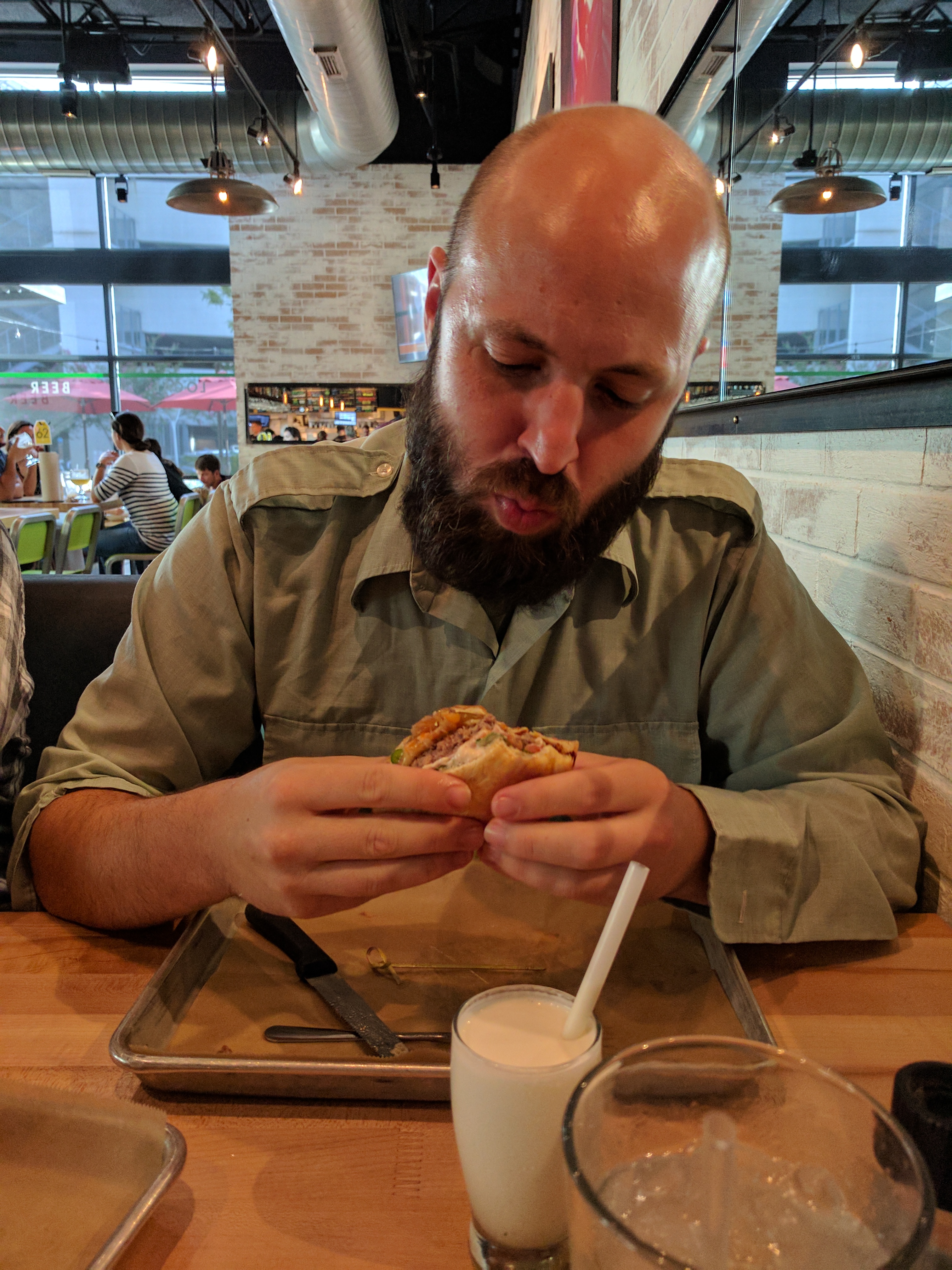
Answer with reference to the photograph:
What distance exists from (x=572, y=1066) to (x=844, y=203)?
127 centimetres

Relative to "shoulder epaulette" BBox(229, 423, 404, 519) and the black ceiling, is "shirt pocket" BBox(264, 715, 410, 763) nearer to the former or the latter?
"shoulder epaulette" BBox(229, 423, 404, 519)

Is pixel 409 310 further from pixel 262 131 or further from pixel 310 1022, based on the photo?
pixel 310 1022

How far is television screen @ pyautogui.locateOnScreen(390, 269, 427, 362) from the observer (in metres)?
9.09

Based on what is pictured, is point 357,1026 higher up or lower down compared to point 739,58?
lower down

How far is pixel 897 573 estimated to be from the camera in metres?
1.26

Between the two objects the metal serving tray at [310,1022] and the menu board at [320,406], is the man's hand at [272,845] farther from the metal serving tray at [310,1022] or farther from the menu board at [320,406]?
A: the menu board at [320,406]

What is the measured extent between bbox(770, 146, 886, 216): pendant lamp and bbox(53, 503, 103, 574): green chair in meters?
5.60

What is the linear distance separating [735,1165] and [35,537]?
18.4ft

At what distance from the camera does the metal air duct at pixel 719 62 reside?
4.93ft

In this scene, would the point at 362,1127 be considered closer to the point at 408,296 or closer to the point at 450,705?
the point at 450,705

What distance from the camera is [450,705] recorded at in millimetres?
1418

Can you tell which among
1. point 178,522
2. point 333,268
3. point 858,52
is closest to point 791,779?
point 858,52

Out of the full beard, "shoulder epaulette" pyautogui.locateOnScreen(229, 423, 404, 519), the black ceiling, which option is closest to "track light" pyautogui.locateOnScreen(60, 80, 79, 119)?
the black ceiling

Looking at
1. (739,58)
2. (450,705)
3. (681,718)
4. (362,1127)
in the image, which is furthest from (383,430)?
(362,1127)
